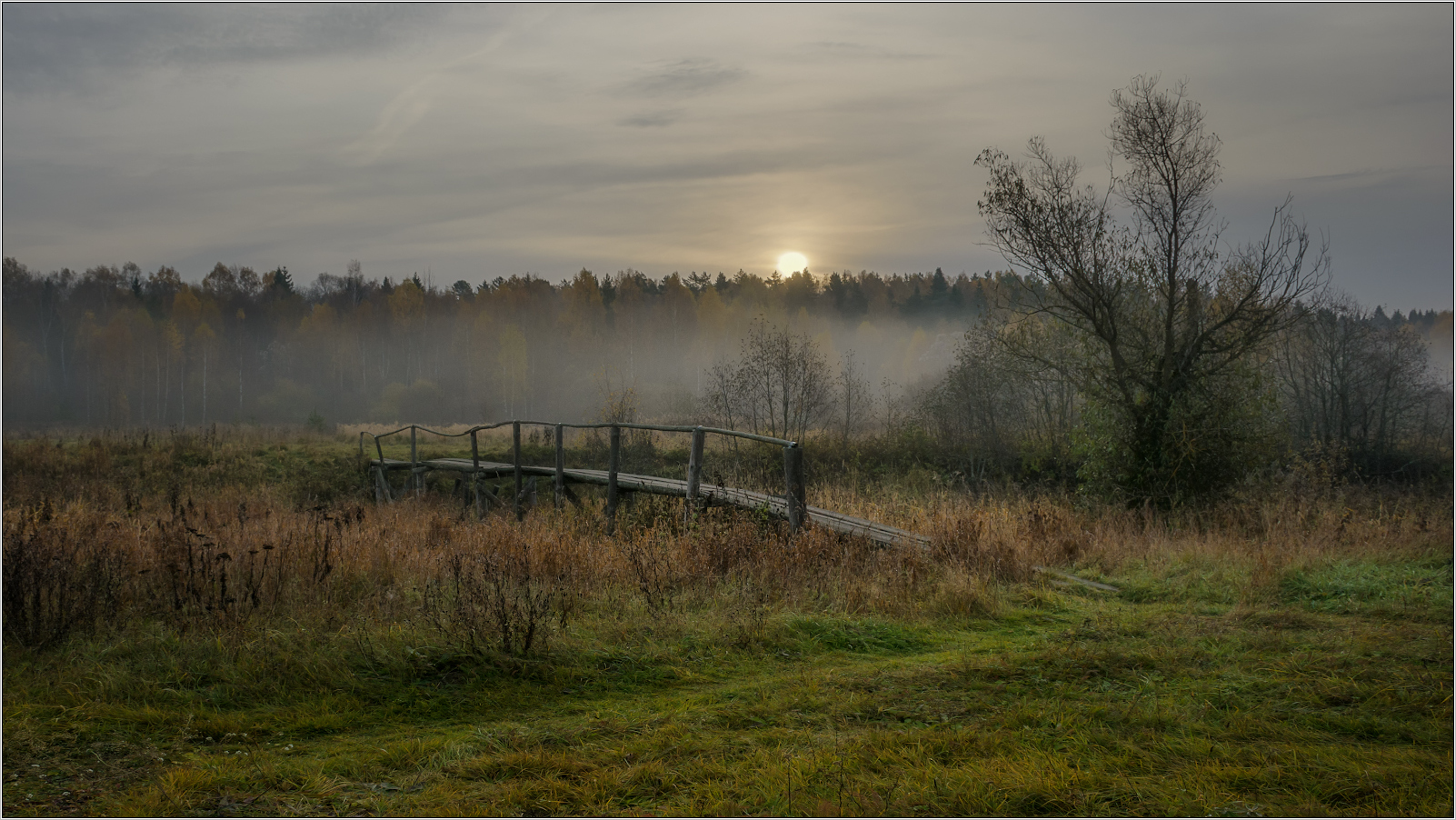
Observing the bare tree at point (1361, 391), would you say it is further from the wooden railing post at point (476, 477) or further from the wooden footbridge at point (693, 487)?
the wooden railing post at point (476, 477)

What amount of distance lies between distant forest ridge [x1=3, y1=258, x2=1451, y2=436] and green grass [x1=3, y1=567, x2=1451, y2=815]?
1651 inches

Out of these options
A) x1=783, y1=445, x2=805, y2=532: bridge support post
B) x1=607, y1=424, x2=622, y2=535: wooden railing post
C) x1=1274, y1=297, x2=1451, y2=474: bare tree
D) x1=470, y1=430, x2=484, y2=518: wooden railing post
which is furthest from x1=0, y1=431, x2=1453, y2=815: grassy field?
x1=1274, y1=297, x2=1451, y2=474: bare tree

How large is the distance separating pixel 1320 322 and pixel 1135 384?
17.1 meters

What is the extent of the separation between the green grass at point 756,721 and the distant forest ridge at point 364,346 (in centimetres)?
4193

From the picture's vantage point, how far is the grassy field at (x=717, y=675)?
3916 millimetres

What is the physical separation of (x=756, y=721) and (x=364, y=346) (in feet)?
218

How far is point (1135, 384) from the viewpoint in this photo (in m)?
15.3

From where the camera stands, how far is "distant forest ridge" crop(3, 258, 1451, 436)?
55250 mm

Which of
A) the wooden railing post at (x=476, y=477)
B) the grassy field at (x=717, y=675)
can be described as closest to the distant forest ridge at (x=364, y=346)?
the wooden railing post at (x=476, y=477)

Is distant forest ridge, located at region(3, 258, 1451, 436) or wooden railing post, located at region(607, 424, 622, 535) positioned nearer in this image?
wooden railing post, located at region(607, 424, 622, 535)

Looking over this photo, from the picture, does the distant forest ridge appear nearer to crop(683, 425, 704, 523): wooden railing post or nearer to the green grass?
crop(683, 425, 704, 523): wooden railing post

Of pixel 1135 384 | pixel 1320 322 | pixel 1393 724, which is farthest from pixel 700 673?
pixel 1320 322

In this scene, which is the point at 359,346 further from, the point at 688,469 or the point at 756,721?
the point at 756,721

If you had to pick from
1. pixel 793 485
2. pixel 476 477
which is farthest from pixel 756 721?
pixel 476 477
